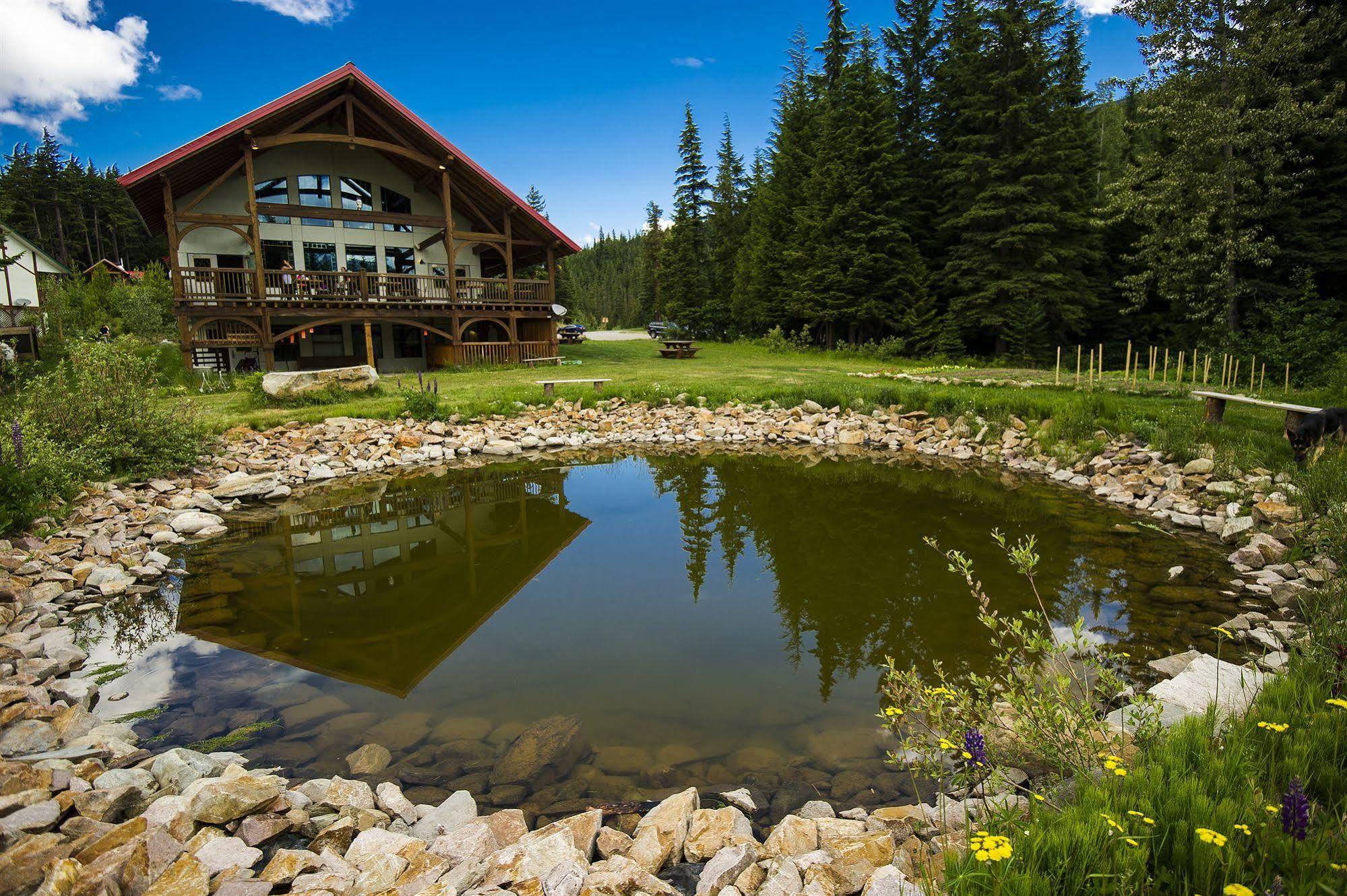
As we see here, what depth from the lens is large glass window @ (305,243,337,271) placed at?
80.4ft

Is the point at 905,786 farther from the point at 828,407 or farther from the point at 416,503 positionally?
the point at 828,407

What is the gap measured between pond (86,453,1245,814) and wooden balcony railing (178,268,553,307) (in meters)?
13.1

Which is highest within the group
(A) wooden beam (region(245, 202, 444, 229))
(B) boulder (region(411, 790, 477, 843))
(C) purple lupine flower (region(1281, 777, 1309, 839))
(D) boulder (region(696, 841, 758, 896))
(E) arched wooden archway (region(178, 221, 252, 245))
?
(A) wooden beam (region(245, 202, 444, 229))

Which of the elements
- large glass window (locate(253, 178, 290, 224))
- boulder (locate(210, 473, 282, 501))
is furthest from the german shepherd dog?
large glass window (locate(253, 178, 290, 224))

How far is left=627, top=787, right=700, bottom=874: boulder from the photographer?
3.34 m

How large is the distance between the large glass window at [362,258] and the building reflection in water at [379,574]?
16.6m

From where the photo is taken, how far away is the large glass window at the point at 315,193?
23.8 metres

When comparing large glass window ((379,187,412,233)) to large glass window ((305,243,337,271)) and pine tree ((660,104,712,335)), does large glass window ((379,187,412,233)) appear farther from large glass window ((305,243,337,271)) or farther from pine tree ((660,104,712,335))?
pine tree ((660,104,712,335))

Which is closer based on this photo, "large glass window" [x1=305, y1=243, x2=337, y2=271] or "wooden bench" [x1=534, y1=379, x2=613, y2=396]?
"wooden bench" [x1=534, y1=379, x2=613, y2=396]

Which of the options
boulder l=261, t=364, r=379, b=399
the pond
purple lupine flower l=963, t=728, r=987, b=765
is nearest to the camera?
purple lupine flower l=963, t=728, r=987, b=765

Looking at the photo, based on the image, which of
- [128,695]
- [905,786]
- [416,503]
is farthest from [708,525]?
[128,695]

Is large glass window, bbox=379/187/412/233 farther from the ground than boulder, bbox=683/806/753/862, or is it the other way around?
large glass window, bbox=379/187/412/233

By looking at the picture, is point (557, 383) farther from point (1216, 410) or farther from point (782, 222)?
point (782, 222)

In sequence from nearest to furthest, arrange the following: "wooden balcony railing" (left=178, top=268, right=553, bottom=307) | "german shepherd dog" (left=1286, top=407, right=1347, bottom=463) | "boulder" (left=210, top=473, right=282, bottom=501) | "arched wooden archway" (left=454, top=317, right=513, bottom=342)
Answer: "german shepherd dog" (left=1286, top=407, right=1347, bottom=463) < "boulder" (left=210, top=473, right=282, bottom=501) < "wooden balcony railing" (left=178, top=268, right=553, bottom=307) < "arched wooden archway" (left=454, top=317, right=513, bottom=342)
